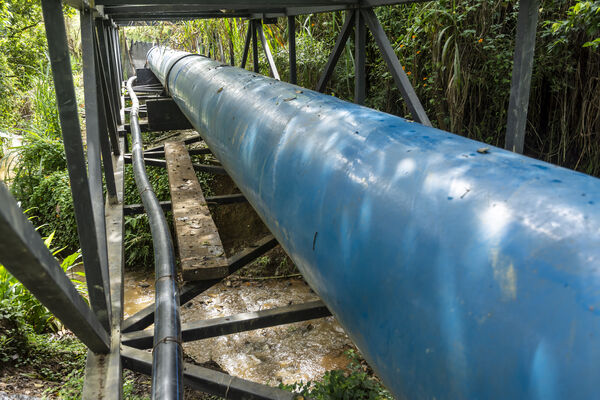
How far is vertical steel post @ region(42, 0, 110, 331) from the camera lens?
162 cm

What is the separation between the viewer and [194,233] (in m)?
2.57


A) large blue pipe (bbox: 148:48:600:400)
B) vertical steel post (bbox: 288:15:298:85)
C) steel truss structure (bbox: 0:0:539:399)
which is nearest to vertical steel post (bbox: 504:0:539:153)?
steel truss structure (bbox: 0:0:539:399)

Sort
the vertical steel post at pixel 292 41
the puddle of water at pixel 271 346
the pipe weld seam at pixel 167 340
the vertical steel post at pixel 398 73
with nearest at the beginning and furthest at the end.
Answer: the pipe weld seam at pixel 167 340
the vertical steel post at pixel 398 73
the puddle of water at pixel 271 346
the vertical steel post at pixel 292 41

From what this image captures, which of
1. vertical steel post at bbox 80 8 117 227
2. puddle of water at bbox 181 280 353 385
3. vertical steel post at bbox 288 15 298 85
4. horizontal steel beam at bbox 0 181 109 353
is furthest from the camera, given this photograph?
vertical steel post at bbox 288 15 298 85

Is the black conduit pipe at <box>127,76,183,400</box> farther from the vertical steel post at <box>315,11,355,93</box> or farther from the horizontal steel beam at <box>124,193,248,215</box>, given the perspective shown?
the vertical steel post at <box>315,11,355,93</box>

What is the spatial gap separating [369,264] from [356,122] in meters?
0.63

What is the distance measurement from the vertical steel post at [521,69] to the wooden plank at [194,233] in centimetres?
155

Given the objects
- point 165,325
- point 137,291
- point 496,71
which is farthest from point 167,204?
point 496,71

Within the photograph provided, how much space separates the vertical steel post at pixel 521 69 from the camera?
6.99ft

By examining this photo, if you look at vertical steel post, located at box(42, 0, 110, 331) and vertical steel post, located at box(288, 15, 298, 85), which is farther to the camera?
vertical steel post, located at box(288, 15, 298, 85)

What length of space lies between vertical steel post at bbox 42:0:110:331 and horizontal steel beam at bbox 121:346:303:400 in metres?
0.26

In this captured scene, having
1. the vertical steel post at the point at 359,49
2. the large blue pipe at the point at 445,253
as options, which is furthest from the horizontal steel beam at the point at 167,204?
the large blue pipe at the point at 445,253

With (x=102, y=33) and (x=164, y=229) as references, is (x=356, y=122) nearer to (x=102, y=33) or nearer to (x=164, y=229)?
(x=164, y=229)

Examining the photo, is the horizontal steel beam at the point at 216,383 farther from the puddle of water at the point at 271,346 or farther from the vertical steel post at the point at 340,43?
the vertical steel post at the point at 340,43
